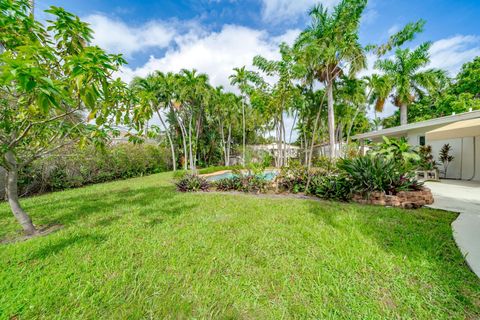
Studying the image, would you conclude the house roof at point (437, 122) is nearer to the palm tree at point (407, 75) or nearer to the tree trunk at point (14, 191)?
the palm tree at point (407, 75)

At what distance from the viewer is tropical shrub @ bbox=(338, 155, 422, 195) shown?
17.5 ft

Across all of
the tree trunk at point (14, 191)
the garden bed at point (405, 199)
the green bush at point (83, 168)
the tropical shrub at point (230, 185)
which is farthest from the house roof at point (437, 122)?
the tree trunk at point (14, 191)

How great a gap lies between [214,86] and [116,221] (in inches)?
784

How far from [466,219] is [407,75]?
20059mm

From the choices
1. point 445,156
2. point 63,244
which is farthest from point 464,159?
point 63,244

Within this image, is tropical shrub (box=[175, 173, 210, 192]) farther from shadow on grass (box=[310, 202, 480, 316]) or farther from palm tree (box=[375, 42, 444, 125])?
palm tree (box=[375, 42, 444, 125])

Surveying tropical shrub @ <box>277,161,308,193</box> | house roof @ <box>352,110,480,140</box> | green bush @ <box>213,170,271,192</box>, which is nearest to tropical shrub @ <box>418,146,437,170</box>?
house roof @ <box>352,110,480,140</box>

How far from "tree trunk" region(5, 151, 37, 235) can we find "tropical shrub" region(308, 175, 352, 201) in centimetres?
733

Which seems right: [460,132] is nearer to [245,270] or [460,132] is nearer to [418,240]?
[418,240]

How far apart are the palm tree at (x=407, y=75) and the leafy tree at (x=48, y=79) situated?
21761mm

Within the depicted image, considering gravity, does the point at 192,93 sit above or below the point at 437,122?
above

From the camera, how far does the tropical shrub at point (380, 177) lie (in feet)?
17.5

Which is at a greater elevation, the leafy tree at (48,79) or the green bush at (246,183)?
the leafy tree at (48,79)

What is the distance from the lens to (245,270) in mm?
2439
